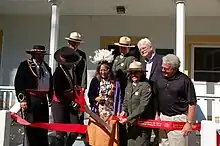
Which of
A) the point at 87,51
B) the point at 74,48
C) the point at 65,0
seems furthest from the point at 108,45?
the point at 74,48

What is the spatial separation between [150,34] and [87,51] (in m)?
1.66

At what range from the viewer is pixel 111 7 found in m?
9.28

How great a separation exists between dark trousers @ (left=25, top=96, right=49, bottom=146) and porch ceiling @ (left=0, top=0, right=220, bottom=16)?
376 centimetres

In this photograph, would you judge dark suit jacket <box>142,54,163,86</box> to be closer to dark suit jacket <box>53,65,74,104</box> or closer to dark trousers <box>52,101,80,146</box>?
dark suit jacket <box>53,65,74,104</box>

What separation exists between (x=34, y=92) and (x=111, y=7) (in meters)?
4.35

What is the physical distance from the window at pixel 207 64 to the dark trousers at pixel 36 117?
5.32m

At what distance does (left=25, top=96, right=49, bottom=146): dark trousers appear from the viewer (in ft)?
17.9

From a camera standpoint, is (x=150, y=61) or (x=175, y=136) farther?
(x=150, y=61)

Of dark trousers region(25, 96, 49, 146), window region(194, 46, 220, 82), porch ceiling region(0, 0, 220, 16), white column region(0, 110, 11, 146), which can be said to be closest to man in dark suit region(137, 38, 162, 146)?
dark trousers region(25, 96, 49, 146)

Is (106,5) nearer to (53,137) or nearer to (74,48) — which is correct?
(74,48)

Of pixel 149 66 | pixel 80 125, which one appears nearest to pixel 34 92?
pixel 80 125

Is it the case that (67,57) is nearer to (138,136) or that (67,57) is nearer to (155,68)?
(155,68)

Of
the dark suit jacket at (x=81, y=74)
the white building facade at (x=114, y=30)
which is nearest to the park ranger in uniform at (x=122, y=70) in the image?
the dark suit jacket at (x=81, y=74)

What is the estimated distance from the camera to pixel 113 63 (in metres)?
5.44
